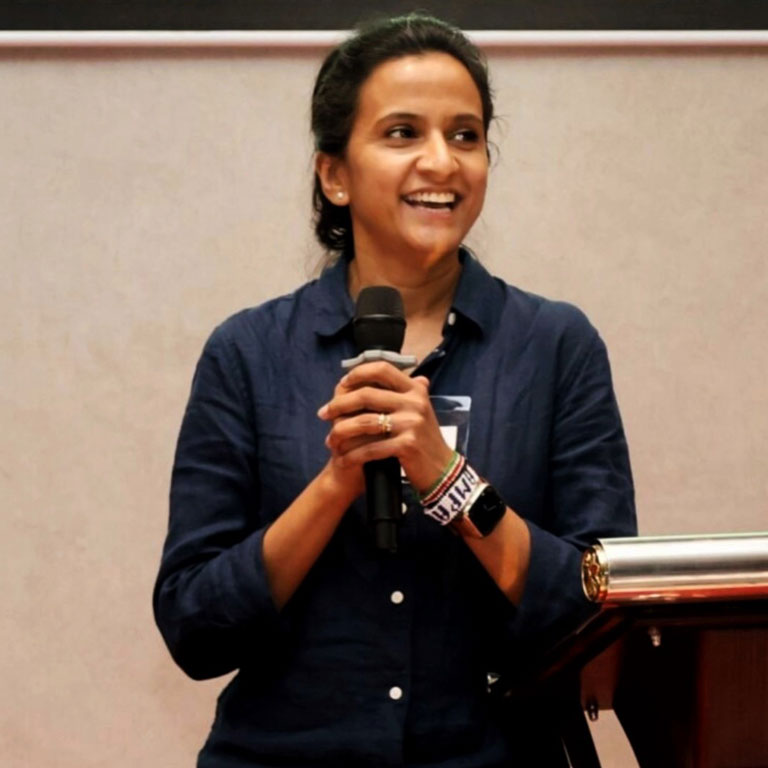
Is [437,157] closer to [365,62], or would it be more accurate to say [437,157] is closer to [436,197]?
[436,197]

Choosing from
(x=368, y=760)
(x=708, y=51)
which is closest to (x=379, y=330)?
(x=368, y=760)

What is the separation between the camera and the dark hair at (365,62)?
1630mm

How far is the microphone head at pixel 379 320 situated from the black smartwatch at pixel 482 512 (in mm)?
165

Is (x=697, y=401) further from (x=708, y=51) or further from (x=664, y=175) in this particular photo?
(x=708, y=51)

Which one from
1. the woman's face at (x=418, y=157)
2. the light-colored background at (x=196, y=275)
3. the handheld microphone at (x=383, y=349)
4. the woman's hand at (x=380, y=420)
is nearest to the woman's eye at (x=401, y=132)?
the woman's face at (x=418, y=157)

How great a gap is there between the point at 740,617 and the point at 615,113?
1.56m

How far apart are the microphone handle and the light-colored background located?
1.15m

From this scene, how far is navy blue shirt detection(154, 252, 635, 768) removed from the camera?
4.64 feet

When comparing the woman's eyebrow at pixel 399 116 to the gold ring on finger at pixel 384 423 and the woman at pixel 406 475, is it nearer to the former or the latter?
the woman at pixel 406 475

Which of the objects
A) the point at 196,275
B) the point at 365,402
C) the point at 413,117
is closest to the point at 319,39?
the point at 196,275

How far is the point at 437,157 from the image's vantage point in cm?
152

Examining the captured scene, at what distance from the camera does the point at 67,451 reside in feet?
7.67

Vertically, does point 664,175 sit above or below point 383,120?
above

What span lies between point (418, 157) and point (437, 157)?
0.09 feet
